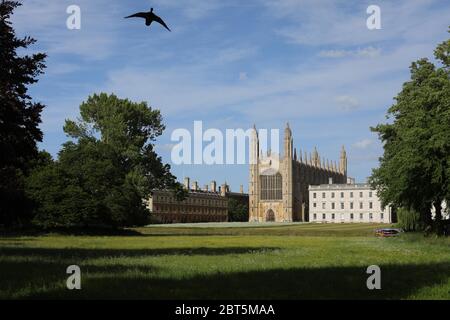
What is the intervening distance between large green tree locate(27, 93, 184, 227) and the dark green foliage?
28230 mm

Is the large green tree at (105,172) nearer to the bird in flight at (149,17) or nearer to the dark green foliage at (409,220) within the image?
the dark green foliage at (409,220)

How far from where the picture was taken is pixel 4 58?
82.5 feet

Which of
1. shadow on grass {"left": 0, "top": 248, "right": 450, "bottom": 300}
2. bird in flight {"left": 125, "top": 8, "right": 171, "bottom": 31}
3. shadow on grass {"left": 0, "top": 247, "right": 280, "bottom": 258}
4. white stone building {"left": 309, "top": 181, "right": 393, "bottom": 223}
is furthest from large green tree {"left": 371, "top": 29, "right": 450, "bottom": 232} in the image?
white stone building {"left": 309, "top": 181, "right": 393, "bottom": 223}

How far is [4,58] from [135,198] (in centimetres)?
4808

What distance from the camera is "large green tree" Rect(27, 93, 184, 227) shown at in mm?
63875

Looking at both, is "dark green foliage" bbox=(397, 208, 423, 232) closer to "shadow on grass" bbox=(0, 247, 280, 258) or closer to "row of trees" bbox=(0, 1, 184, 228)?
"row of trees" bbox=(0, 1, 184, 228)

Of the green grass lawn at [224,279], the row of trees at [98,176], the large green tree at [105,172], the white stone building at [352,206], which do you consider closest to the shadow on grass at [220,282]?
the green grass lawn at [224,279]

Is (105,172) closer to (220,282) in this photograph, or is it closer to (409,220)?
(409,220)

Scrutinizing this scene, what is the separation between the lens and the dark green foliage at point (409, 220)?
6269 cm

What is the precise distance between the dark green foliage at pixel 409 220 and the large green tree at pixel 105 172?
28.2 metres

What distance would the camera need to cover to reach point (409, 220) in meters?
63.5

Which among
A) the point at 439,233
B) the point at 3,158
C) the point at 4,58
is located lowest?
the point at 439,233
